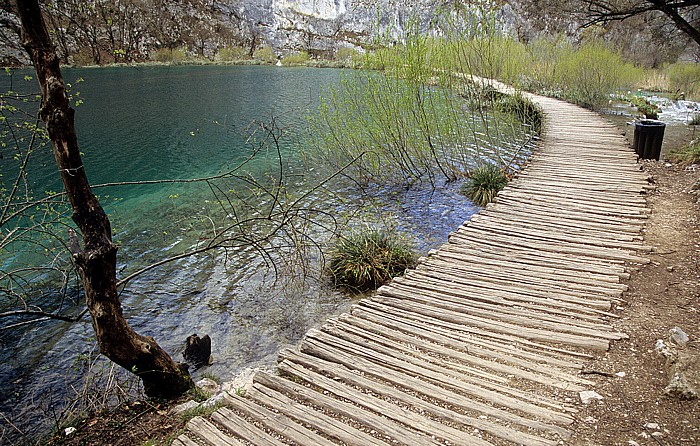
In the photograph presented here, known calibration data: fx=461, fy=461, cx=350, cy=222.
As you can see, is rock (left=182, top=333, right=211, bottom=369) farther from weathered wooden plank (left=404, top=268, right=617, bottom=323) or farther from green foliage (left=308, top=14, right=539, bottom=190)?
green foliage (left=308, top=14, right=539, bottom=190)

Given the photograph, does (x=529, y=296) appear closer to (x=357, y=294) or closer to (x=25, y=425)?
(x=357, y=294)

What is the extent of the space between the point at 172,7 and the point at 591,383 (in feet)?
249

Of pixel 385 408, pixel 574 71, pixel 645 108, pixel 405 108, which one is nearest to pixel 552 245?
pixel 385 408

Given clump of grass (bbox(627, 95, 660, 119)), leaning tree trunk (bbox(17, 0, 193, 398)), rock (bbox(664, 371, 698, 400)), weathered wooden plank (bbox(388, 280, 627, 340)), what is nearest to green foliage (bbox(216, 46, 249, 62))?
clump of grass (bbox(627, 95, 660, 119))

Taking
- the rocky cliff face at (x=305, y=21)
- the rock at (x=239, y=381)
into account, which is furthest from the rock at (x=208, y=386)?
the rocky cliff face at (x=305, y=21)

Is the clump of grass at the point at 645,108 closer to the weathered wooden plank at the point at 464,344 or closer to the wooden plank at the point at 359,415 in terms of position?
the weathered wooden plank at the point at 464,344

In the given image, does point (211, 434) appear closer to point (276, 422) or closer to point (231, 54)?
point (276, 422)

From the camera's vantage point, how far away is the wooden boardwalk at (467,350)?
10.1 feet

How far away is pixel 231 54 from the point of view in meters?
64.1

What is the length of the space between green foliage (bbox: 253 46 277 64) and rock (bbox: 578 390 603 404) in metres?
63.4

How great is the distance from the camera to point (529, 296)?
4.74 m

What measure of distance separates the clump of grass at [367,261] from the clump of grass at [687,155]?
695cm

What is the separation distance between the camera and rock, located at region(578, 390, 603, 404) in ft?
10.4

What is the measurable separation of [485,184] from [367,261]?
4.50m
